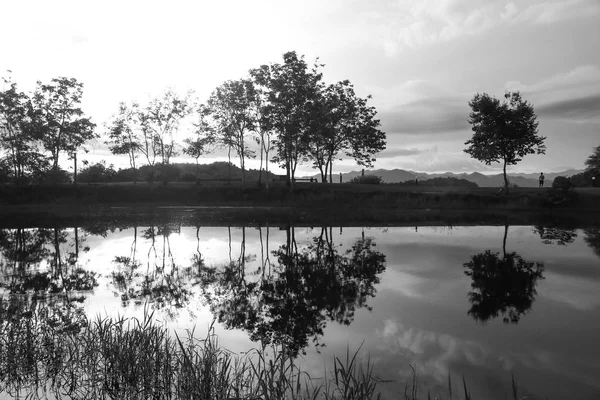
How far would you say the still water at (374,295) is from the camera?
970 cm

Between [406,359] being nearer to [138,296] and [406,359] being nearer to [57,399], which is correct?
[57,399]

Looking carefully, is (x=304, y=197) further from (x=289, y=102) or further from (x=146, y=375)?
(x=146, y=375)

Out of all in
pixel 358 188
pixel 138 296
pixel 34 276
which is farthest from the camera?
pixel 358 188

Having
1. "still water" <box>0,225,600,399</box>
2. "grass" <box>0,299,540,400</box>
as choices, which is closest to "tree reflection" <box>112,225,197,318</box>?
"still water" <box>0,225,600,399</box>

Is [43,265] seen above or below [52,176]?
below

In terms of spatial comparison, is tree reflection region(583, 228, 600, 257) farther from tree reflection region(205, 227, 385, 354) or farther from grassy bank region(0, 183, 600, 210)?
grassy bank region(0, 183, 600, 210)

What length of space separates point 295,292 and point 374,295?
3094 millimetres

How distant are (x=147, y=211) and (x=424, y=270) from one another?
1599 inches

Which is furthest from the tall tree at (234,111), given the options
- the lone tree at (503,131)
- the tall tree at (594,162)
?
the tall tree at (594,162)

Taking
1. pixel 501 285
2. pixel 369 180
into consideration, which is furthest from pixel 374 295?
pixel 369 180

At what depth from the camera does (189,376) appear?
735 cm

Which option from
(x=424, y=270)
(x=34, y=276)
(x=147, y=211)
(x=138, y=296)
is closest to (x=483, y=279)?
(x=424, y=270)

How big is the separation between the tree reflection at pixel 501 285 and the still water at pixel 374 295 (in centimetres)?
8

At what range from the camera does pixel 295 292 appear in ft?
51.4
